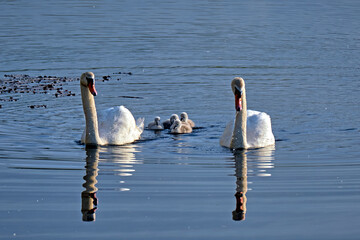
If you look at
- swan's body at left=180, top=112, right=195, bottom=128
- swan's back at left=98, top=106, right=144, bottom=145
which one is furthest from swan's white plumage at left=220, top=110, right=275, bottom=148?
swan's back at left=98, top=106, right=144, bottom=145

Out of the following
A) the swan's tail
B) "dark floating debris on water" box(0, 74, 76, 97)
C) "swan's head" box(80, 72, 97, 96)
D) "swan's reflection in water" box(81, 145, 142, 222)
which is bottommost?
"swan's reflection in water" box(81, 145, 142, 222)

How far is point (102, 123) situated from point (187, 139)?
70.0 inches

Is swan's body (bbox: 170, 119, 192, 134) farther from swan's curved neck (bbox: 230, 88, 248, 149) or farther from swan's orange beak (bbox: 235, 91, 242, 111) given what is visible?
swan's orange beak (bbox: 235, 91, 242, 111)

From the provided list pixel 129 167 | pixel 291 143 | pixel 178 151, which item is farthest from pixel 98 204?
pixel 291 143

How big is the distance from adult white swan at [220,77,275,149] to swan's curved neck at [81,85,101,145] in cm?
251

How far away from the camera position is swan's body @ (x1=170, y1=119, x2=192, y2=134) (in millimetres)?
16516

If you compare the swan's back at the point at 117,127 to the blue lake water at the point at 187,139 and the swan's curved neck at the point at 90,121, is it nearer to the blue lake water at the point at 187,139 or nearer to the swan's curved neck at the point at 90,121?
the swan's curved neck at the point at 90,121

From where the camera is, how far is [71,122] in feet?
57.9

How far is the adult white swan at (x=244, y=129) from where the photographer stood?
14.3 metres

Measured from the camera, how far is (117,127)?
15672mm

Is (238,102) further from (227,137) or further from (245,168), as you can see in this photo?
(245,168)

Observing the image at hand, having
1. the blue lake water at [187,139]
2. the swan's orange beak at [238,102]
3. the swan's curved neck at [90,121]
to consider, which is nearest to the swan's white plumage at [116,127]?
the swan's curved neck at [90,121]

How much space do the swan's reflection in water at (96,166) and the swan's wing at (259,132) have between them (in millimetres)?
2316

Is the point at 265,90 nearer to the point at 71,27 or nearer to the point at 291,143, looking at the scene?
the point at 291,143
